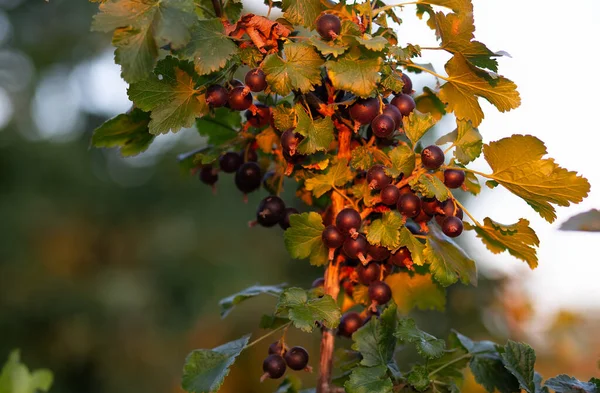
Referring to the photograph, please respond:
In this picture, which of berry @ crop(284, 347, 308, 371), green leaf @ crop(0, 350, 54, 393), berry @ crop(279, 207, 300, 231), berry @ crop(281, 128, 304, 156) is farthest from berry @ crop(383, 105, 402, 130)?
green leaf @ crop(0, 350, 54, 393)

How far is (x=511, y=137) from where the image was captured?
0.77 metres

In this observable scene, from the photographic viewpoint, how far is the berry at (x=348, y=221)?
29.1 inches

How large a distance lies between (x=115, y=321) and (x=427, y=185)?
19.0ft

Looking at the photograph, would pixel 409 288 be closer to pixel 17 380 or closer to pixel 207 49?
pixel 207 49

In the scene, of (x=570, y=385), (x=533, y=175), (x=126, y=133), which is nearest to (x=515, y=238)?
(x=533, y=175)

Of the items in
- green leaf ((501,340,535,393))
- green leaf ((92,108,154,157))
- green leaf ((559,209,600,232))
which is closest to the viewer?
green leaf ((559,209,600,232))

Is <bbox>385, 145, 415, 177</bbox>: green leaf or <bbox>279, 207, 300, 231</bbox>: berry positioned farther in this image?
<bbox>279, 207, 300, 231</bbox>: berry

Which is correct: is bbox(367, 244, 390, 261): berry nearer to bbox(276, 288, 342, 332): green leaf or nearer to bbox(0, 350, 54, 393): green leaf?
bbox(276, 288, 342, 332): green leaf

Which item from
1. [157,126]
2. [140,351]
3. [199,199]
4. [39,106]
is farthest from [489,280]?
[39,106]

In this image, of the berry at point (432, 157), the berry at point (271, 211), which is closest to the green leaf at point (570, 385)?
the berry at point (432, 157)

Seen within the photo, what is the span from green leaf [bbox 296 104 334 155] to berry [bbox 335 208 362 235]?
0.09m

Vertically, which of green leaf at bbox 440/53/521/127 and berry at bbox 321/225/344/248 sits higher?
green leaf at bbox 440/53/521/127

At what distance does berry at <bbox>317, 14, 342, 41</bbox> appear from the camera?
701mm

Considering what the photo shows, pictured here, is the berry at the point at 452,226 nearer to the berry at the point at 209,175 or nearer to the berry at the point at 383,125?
the berry at the point at 383,125
